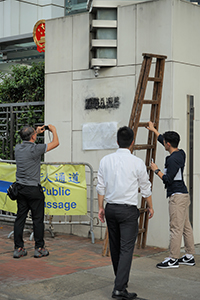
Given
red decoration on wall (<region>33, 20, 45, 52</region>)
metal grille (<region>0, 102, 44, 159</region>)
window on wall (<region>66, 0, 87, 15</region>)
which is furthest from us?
red decoration on wall (<region>33, 20, 45, 52</region>)

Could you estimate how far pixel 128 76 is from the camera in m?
8.08

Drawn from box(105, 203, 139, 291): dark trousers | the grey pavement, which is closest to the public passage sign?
the grey pavement

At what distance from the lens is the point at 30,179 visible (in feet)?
22.8

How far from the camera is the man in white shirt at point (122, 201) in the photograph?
5.11 meters

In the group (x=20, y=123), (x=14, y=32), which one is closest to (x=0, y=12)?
(x=14, y=32)

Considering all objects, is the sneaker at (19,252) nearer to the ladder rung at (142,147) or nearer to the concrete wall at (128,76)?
the concrete wall at (128,76)

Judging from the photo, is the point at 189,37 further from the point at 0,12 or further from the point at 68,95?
the point at 0,12

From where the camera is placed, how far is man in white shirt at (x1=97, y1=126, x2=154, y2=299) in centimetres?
511

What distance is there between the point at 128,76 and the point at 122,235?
366cm

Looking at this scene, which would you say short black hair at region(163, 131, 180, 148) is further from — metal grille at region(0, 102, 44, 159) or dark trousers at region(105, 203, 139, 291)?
metal grille at region(0, 102, 44, 159)

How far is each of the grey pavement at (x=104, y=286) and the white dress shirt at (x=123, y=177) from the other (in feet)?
3.61

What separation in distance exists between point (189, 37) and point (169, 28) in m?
0.45

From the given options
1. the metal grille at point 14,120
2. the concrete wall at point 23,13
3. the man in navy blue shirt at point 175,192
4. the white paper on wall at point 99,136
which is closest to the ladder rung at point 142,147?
the man in navy blue shirt at point 175,192

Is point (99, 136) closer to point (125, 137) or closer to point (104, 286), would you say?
point (125, 137)
